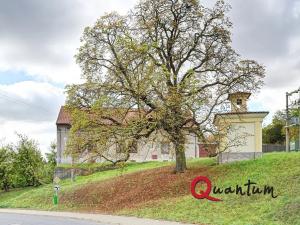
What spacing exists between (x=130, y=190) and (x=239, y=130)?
10.2m

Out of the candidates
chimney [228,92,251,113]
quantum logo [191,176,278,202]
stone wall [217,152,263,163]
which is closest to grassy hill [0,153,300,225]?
quantum logo [191,176,278,202]

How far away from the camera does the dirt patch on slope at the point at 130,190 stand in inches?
1220

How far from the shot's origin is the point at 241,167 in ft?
105

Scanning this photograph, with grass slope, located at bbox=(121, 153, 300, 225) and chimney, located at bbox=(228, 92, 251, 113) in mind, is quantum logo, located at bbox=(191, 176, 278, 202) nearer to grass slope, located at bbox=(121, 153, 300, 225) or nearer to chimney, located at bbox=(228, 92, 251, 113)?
grass slope, located at bbox=(121, 153, 300, 225)

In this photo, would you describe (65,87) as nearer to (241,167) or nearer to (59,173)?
(241,167)

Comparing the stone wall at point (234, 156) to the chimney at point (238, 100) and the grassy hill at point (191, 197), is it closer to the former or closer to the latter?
the grassy hill at point (191, 197)

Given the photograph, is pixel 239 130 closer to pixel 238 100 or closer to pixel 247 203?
pixel 238 100

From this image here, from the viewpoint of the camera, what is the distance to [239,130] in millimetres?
39031

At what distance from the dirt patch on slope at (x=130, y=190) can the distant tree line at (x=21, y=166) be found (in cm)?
1911

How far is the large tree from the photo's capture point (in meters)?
32.3

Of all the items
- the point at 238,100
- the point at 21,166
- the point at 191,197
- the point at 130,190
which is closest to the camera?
the point at 191,197

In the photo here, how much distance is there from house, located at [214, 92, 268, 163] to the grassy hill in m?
1.71

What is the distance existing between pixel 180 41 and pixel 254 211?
1651 centimetres

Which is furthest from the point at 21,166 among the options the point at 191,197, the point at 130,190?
the point at 191,197
